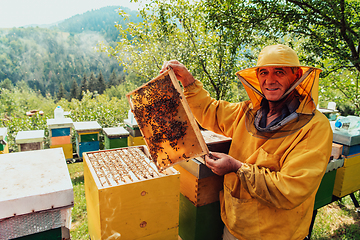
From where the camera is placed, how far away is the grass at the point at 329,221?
3795 millimetres

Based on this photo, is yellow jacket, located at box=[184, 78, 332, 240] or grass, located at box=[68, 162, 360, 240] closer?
yellow jacket, located at box=[184, 78, 332, 240]

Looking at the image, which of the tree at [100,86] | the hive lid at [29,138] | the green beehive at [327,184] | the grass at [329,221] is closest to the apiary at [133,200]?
the grass at [329,221]

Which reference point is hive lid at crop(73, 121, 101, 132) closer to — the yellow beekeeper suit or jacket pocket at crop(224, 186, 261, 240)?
the yellow beekeeper suit

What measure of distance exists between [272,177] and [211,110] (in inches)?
35.3

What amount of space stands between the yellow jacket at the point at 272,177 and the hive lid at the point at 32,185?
127 cm

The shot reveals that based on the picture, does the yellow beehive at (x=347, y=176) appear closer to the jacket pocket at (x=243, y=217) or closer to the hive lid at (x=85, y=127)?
the jacket pocket at (x=243, y=217)

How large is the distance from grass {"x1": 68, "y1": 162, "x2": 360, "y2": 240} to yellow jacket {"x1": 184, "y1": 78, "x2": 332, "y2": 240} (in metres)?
2.96

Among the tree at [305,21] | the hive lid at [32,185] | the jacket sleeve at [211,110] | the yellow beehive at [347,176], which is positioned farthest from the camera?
→ the tree at [305,21]

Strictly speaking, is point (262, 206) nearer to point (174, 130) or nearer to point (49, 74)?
point (174, 130)

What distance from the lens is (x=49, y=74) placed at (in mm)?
101062

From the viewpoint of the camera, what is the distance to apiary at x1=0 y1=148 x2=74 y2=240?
1.32 m

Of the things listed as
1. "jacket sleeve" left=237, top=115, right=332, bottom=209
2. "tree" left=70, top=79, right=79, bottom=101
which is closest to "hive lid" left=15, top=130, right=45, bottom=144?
"jacket sleeve" left=237, top=115, right=332, bottom=209

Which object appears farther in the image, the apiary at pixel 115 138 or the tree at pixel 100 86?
the tree at pixel 100 86

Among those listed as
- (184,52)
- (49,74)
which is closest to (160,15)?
(184,52)
